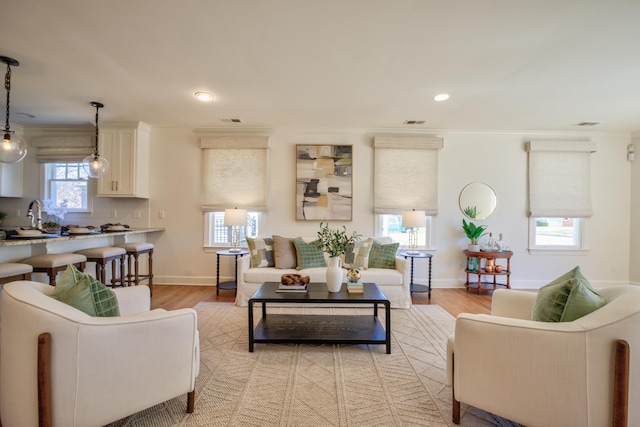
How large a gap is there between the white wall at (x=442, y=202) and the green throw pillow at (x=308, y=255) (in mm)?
824

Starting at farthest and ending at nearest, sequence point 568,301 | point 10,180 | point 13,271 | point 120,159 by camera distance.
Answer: point 10,180
point 120,159
point 13,271
point 568,301

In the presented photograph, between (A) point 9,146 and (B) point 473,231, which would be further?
(B) point 473,231

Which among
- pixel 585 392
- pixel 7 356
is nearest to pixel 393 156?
pixel 585 392

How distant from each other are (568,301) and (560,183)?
416 cm

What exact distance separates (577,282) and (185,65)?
3.24 m

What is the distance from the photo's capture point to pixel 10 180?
4465mm

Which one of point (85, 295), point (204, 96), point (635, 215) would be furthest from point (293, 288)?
point (635, 215)

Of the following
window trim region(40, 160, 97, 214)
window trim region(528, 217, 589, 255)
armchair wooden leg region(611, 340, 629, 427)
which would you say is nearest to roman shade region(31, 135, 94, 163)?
window trim region(40, 160, 97, 214)

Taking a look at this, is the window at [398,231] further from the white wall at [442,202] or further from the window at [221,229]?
the window at [221,229]

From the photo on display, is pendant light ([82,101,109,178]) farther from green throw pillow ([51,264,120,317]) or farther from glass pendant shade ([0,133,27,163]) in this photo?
green throw pillow ([51,264,120,317])

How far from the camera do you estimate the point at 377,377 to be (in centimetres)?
203

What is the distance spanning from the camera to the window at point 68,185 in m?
4.64

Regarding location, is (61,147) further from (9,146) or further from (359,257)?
(359,257)

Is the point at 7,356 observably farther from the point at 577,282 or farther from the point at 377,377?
the point at 577,282
